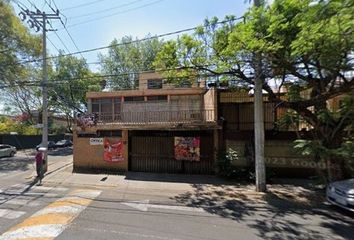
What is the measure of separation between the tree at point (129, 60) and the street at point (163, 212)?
29.2 meters

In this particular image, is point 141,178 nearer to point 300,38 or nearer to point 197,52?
point 197,52

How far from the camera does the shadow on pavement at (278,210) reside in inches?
338

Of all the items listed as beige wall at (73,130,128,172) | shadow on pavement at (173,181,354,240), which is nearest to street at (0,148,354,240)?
shadow on pavement at (173,181,354,240)

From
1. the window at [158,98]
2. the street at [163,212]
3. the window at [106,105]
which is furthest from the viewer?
the window at [106,105]

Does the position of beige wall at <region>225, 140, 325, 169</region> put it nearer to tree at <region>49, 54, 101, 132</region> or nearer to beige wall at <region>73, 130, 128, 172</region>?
beige wall at <region>73, 130, 128, 172</region>

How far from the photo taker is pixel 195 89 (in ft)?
76.8

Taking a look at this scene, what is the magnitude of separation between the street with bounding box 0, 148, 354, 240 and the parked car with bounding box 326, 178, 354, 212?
0.29 metres

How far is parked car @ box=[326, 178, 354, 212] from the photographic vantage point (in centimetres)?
1011

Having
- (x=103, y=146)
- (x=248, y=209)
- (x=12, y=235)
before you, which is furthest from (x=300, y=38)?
(x=103, y=146)

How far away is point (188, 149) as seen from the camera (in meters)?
18.9

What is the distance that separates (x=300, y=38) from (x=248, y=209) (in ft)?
18.2

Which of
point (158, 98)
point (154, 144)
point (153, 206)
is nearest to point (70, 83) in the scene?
point (158, 98)

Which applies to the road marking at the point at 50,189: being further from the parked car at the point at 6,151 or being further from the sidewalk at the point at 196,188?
the parked car at the point at 6,151

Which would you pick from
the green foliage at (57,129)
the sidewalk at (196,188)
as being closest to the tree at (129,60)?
the green foliage at (57,129)
